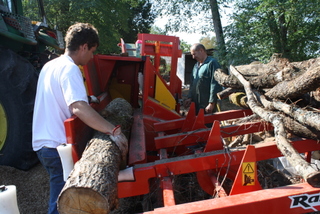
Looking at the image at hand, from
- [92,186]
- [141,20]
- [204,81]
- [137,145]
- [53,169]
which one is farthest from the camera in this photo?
[141,20]

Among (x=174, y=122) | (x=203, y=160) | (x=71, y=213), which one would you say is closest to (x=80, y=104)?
(x=71, y=213)

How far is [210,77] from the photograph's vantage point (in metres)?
4.43

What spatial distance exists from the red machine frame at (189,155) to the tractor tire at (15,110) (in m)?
0.84

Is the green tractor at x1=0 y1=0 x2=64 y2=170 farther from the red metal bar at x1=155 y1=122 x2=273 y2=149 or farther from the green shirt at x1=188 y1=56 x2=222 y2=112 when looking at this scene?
the green shirt at x1=188 y1=56 x2=222 y2=112

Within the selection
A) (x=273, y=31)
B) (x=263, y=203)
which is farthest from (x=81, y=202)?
(x=273, y=31)

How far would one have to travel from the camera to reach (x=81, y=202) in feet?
5.21

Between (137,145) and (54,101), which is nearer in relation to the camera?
(54,101)

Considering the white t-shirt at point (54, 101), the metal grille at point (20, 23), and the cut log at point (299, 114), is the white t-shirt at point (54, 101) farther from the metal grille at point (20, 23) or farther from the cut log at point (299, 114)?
the metal grille at point (20, 23)

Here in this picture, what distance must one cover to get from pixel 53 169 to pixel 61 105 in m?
0.58

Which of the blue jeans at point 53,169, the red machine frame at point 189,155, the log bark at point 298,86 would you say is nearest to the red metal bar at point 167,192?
the red machine frame at point 189,155

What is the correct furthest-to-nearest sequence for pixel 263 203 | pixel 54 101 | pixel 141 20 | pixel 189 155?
pixel 141 20
pixel 189 155
pixel 54 101
pixel 263 203

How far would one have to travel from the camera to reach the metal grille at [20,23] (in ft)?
12.8

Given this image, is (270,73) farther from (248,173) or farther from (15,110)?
(15,110)

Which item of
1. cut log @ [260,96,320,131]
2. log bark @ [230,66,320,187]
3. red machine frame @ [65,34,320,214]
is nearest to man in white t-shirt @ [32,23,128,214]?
red machine frame @ [65,34,320,214]
